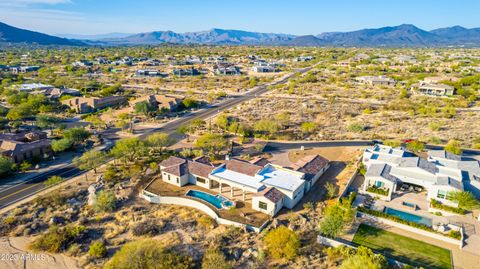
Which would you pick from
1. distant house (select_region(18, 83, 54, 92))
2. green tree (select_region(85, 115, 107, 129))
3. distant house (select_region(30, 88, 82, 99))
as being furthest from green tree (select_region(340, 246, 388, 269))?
distant house (select_region(18, 83, 54, 92))

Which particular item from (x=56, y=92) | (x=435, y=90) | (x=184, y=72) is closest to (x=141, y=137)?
(x=56, y=92)

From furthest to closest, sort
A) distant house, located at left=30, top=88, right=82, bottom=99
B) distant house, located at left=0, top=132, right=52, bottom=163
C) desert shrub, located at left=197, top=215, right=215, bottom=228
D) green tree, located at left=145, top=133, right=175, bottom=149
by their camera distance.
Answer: distant house, located at left=30, top=88, right=82, bottom=99
green tree, located at left=145, top=133, right=175, bottom=149
distant house, located at left=0, top=132, right=52, bottom=163
desert shrub, located at left=197, top=215, right=215, bottom=228

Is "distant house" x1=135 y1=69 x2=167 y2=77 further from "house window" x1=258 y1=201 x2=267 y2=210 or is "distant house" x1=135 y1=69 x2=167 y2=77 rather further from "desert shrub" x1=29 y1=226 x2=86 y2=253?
"house window" x1=258 y1=201 x2=267 y2=210

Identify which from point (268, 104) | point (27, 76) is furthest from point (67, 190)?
point (27, 76)

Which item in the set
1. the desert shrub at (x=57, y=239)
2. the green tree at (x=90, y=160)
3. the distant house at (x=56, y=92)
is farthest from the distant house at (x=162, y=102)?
the desert shrub at (x=57, y=239)

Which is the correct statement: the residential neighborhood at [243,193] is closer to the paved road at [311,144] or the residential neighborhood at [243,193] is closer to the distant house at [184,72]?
the paved road at [311,144]
